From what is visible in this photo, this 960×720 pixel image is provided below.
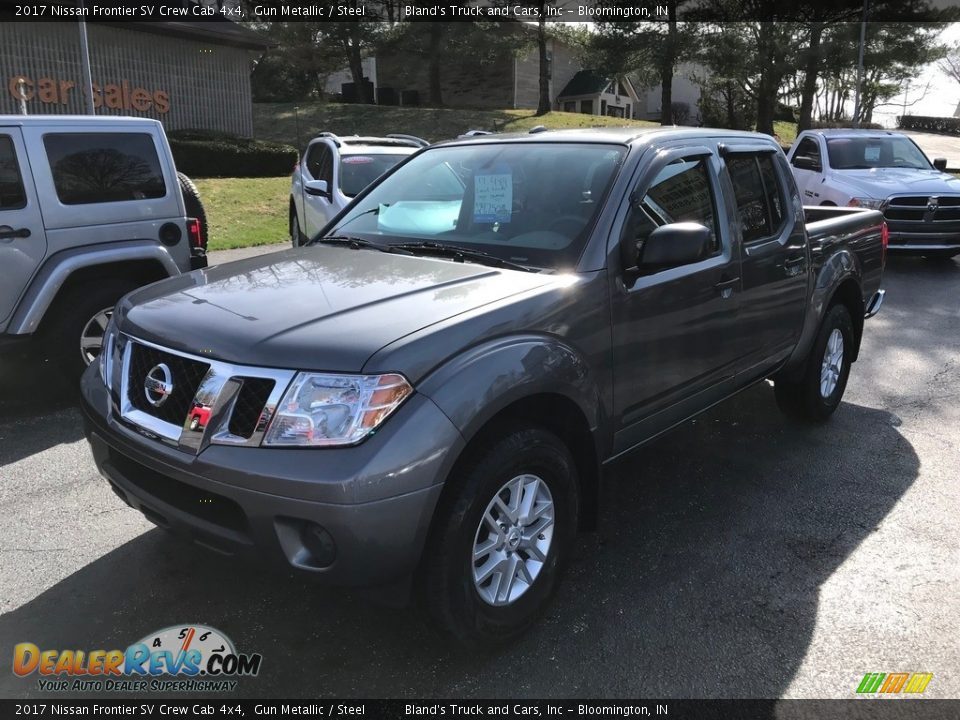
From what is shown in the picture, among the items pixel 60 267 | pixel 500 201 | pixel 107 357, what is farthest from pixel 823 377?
pixel 60 267

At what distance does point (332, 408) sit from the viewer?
236cm

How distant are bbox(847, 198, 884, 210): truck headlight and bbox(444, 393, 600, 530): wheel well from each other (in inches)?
362

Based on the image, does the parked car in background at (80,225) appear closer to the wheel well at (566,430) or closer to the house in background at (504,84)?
the wheel well at (566,430)

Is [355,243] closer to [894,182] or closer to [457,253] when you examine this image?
[457,253]

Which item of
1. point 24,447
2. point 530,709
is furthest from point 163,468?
point 24,447

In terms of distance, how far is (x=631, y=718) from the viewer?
8.46 ft

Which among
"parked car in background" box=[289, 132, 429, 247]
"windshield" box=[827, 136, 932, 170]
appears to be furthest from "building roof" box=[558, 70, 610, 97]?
"parked car in background" box=[289, 132, 429, 247]

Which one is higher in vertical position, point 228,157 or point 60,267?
point 228,157

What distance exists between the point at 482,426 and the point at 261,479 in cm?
73

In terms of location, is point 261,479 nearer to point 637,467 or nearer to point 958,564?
point 637,467

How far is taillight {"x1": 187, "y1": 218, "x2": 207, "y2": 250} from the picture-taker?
20.1ft

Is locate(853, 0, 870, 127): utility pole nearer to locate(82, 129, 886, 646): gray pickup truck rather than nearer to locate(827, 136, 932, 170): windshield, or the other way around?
locate(827, 136, 932, 170): windshield

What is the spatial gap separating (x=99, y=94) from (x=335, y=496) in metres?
23.4

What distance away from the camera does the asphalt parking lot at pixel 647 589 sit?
2750mm
